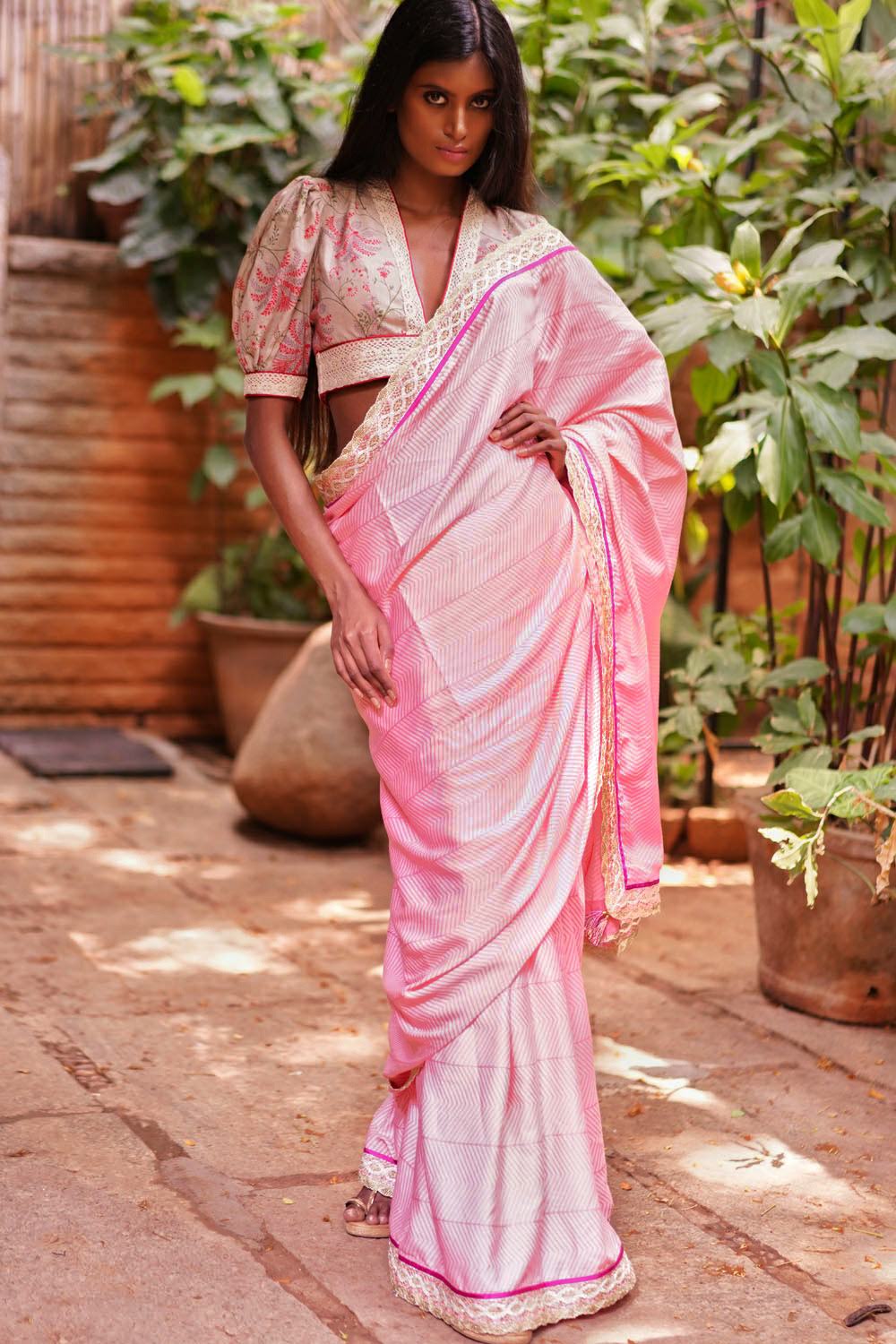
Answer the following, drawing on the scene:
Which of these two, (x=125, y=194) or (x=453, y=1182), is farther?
(x=125, y=194)

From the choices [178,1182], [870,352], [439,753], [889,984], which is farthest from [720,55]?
[178,1182]

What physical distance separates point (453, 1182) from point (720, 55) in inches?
140

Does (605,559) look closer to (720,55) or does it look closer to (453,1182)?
(453,1182)

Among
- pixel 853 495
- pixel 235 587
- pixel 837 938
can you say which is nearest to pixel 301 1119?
pixel 837 938

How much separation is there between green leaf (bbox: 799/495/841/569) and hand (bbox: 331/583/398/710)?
134 cm

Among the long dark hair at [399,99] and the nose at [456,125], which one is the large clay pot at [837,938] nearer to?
the long dark hair at [399,99]

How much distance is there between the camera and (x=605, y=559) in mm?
2424

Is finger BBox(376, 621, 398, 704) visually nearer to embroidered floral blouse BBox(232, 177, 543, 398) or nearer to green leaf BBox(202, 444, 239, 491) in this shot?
embroidered floral blouse BBox(232, 177, 543, 398)

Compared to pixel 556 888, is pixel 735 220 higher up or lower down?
higher up

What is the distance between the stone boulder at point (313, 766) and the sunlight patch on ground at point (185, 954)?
3.02 feet

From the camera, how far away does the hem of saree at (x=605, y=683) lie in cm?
240

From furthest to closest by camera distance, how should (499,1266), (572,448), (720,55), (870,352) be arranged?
1. (720,55)
2. (870,352)
3. (572,448)
4. (499,1266)

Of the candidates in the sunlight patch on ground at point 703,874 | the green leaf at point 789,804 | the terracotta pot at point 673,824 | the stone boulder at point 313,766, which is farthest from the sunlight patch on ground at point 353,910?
the green leaf at point 789,804

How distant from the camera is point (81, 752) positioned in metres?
5.90
